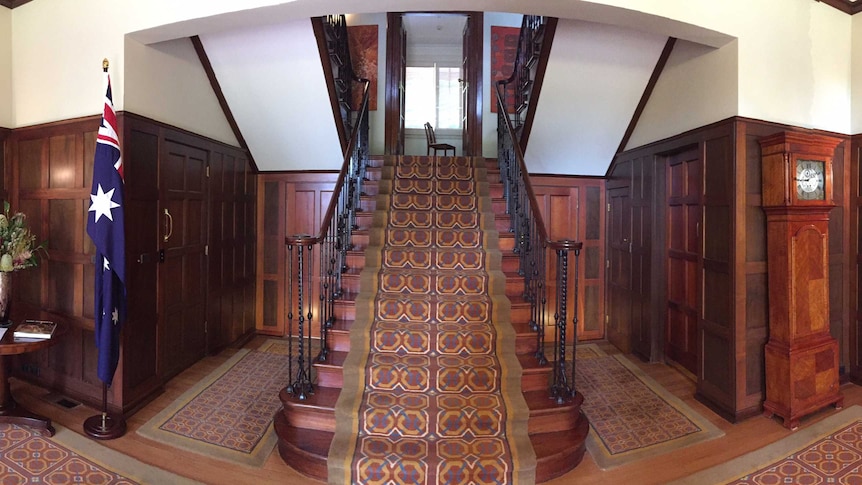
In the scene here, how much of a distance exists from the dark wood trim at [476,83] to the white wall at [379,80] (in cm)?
143

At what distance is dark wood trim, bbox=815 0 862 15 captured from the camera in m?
3.47

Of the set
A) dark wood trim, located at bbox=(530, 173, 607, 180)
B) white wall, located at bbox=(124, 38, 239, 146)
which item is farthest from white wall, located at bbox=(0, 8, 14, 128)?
dark wood trim, located at bbox=(530, 173, 607, 180)

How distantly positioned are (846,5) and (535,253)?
11.6 feet

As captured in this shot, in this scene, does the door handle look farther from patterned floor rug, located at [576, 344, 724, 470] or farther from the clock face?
the clock face

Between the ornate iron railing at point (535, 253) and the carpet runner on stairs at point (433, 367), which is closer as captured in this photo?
the carpet runner on stairs at point (433, 367)

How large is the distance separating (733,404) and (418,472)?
2.56 meters

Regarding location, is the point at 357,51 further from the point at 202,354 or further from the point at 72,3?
the point at 202,354

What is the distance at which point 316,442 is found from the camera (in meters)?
2.46

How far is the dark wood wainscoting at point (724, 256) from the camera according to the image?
3.11m

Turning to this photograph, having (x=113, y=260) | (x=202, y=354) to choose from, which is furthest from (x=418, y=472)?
(x=202, y=354)

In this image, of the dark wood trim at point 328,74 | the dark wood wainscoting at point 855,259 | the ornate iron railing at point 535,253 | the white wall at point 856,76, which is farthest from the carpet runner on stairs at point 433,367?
the white wall at point 856,76

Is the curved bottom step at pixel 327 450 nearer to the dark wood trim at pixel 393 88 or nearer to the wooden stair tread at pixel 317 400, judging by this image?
the wooden stair tread at pixel 317 400

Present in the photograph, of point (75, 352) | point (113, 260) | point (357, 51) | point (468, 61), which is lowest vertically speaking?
point (75, 352)

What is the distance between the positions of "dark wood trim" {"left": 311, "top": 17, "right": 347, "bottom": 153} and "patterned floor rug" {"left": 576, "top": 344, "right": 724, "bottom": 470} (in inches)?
142
